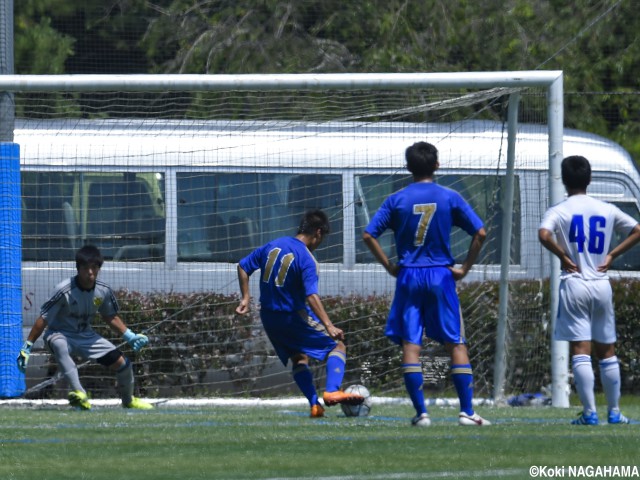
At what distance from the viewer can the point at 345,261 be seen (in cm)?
1244

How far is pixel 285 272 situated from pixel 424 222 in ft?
5.28

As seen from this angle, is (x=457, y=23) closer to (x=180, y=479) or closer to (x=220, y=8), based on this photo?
(x=220, y=8)

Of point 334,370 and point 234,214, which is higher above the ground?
point 234,214

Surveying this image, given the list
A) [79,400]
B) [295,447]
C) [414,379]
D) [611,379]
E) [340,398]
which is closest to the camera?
[295,447]

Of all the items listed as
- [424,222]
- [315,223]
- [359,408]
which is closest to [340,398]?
[359,408]

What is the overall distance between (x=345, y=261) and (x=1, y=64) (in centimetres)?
364

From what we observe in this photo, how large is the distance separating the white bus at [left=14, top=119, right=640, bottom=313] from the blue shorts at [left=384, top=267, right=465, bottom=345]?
439 cm

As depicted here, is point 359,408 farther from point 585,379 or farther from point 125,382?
point 125,382

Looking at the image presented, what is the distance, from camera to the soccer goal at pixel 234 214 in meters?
12.1

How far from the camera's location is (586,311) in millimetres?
7820

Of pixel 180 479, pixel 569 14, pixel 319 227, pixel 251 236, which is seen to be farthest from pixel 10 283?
pixel 569 14

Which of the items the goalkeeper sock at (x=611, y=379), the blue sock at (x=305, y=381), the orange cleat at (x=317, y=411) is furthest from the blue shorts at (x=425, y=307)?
the blue sock at (x=305, y=381)

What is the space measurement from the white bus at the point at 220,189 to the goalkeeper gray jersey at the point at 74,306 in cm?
165

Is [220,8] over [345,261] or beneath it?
over
